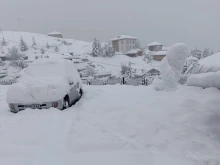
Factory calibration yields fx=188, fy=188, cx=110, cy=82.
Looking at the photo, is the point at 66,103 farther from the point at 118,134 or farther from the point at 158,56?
the point at 158,56

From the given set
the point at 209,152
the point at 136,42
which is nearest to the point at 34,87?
the point at 209,152

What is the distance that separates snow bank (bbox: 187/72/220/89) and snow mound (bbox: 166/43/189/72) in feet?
4.12

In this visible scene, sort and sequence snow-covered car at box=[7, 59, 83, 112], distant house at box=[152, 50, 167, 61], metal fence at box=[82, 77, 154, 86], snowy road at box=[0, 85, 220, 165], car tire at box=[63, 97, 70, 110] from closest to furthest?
snowy road at box=[0, 85, 220, 165]
snow-covered car at box=[7, 59, 83, 112]
car tire at box=[63, 97, 70, 110]
metal fence at box=[82, 77, 154, 86]
distant house at box=[152, 50, 167, 61]

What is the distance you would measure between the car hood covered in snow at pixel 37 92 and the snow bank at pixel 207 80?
5.08 m

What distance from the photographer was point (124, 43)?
94.8 m

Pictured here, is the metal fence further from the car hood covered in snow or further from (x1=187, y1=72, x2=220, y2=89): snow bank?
the car hood covered in snow

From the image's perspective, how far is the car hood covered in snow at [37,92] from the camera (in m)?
5.85

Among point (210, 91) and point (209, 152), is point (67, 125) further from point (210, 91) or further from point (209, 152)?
point (210, 91)

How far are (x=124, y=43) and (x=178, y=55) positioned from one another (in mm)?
88092

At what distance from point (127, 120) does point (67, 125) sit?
152cm

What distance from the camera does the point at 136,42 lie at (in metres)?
98.6

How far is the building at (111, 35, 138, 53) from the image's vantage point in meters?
94.4

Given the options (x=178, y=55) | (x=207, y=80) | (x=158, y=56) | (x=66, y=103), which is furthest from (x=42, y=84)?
(x=158, y=56)

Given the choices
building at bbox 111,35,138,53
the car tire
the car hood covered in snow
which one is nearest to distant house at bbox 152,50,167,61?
building at bbox 111,35,138,53
